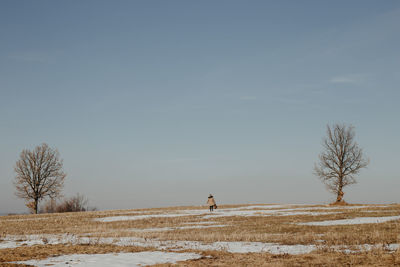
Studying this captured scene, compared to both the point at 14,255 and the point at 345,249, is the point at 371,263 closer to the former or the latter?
the point at 345,249

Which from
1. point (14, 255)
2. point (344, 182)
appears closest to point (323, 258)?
point (14, 255)

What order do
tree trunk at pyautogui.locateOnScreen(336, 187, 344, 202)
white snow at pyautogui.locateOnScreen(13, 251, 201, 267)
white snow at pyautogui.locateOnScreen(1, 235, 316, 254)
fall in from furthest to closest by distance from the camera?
tree trunk at pyautogui.locateOnScreen(336, 187, 344, 202)
white snow at pyautogui.locateOnScreen(1, 235, 316, 254)
white snow at pyautogui.locateOnScreen(13, 251, 201, 267)

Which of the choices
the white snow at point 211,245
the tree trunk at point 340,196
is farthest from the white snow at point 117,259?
the tree trunk at point 340,196

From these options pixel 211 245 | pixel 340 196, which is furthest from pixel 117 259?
pixel 340 196

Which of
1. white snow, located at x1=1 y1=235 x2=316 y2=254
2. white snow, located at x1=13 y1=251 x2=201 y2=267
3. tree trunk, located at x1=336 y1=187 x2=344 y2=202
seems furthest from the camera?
tree trunk, located at x1=336 y1=187 x2=344 y2=202

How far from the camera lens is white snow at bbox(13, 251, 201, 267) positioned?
421 inches

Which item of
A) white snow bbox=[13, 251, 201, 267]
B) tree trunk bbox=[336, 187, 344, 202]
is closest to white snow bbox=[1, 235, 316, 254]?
white snow bbox=[13, 251, 201, 267]

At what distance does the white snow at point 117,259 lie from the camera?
35.1 ft

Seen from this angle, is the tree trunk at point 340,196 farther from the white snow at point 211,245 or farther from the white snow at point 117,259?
the white snow at point 117,259

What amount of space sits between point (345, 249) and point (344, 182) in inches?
1597

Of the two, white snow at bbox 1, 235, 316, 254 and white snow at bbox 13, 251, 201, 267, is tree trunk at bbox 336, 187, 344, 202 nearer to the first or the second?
white snow at bbox 1, 235, 316, 254

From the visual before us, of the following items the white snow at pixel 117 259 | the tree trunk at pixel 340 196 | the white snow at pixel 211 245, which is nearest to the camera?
the white snow at pixel 117 259

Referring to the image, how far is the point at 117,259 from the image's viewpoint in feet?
37.5

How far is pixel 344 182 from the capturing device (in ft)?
167
